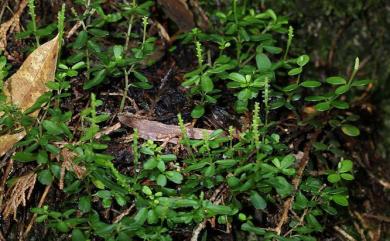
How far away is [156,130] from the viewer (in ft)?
6.65

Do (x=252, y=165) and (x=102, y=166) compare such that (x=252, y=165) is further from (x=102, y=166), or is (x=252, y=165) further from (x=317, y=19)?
(x=317, y=19)

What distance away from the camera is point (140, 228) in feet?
5.57

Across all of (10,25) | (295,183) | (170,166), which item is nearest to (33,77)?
(10,25)

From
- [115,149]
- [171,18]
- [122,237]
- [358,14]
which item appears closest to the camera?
[122,237]

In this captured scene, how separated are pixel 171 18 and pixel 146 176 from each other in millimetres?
1001

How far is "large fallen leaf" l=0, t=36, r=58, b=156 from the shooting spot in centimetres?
198

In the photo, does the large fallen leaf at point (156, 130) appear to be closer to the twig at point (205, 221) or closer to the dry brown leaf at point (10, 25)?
the twig at point (205, 221)

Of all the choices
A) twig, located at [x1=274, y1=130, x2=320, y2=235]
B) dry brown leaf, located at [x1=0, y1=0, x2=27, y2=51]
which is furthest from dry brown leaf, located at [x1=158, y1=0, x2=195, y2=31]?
twig, located at [x1=274, y1=130, x2=320, y2=235]

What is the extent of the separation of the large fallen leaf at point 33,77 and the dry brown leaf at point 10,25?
1.01 feet

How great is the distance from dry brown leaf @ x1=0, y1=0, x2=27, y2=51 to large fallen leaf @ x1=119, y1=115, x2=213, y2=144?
0.68m

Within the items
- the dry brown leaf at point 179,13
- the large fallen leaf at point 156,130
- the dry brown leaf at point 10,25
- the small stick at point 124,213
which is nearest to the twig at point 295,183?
the large fallen leaf at point 156,130

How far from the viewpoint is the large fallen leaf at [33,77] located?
1.98 meters

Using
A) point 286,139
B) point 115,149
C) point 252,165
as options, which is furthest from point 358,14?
point 115,149

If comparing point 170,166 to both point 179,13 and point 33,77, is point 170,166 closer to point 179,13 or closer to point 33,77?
point 33,77
